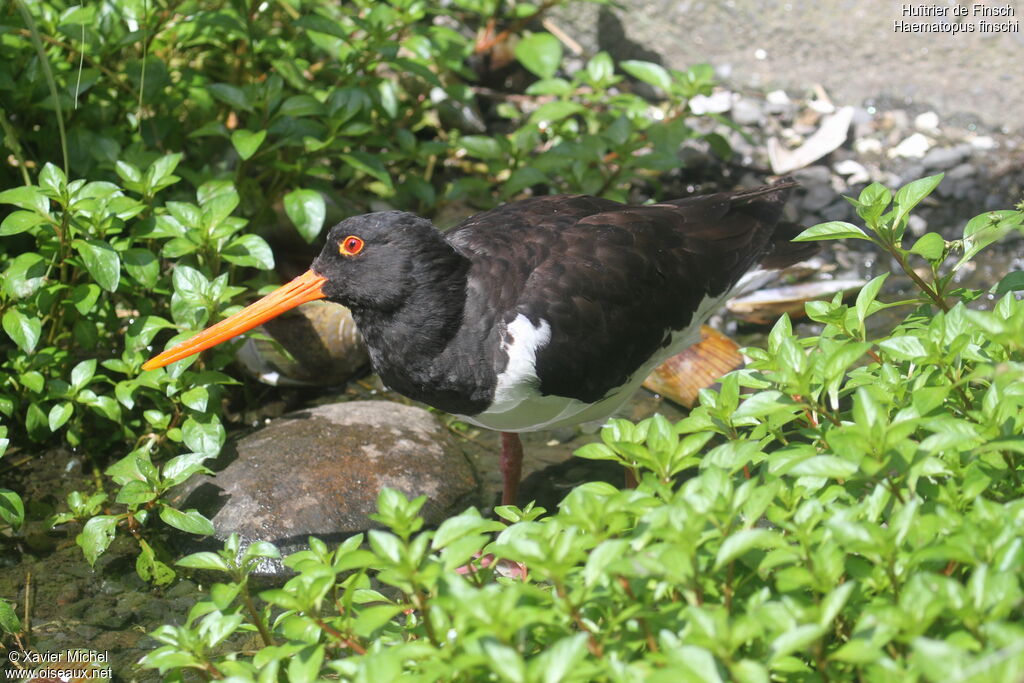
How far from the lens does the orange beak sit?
3908 mm

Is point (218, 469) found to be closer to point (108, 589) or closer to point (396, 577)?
point (108, 589)

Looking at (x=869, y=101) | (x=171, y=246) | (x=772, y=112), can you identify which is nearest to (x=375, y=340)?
(x=171, y=246)

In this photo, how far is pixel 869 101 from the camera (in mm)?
6863

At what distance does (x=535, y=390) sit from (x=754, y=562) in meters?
1.63

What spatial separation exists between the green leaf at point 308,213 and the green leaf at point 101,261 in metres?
0.82

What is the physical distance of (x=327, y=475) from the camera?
14.0 feet

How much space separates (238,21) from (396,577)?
3.58 m

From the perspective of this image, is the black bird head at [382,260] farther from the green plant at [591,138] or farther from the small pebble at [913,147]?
the small pebble at [913,147]

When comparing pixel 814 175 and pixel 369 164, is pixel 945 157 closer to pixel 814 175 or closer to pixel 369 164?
→ pixel 814 175

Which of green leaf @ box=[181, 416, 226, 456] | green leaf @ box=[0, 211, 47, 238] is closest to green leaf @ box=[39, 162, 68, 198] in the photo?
green leaf @ box=[0, 211, 47, 238]

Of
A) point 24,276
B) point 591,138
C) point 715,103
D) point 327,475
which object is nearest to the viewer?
point 24,276

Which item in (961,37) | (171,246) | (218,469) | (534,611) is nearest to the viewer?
(534,611)

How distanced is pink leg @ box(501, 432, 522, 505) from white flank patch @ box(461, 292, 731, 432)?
0.20 meters

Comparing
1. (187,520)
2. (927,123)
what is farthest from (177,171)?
(927,123)
